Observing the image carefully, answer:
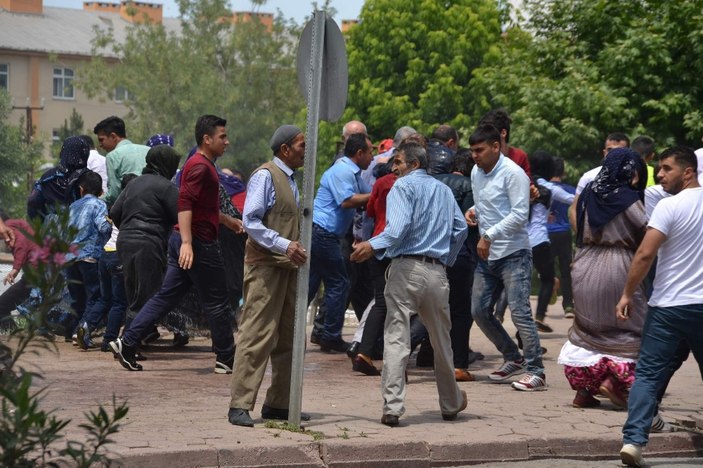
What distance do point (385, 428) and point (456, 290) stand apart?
2761 mm

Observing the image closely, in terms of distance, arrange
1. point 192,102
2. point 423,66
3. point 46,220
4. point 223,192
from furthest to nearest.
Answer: point 192,102, point 423,66, point 223,192, point 46,220

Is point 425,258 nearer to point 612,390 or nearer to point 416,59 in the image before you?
point 612,390

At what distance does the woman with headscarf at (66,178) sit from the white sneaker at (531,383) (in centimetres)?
453

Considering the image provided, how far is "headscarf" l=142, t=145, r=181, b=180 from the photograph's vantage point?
1127 centimetres

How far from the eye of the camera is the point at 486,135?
1015cm

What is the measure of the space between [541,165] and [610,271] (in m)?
5.15

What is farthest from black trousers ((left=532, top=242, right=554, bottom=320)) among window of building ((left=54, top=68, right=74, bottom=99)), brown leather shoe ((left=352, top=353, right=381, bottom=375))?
window of building ((left=54, top=68, right=74, bottom=99))

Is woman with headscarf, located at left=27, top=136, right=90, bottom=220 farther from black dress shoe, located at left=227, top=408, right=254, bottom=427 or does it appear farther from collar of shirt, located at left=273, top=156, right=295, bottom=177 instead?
black dress shoe, located at left=227, top=408, right=254, bottom=427

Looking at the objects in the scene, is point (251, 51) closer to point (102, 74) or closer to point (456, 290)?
point (102, 74)

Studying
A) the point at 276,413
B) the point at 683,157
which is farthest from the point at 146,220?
the point at 683,157

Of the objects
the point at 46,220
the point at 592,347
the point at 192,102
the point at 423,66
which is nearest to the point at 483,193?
the point at 592,347

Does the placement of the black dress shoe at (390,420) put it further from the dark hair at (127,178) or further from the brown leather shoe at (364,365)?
the dark hair at (127,178)

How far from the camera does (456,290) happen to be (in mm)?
10859

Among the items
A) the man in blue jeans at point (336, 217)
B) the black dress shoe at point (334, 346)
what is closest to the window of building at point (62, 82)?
the black dress shoe at point (334, 346)
